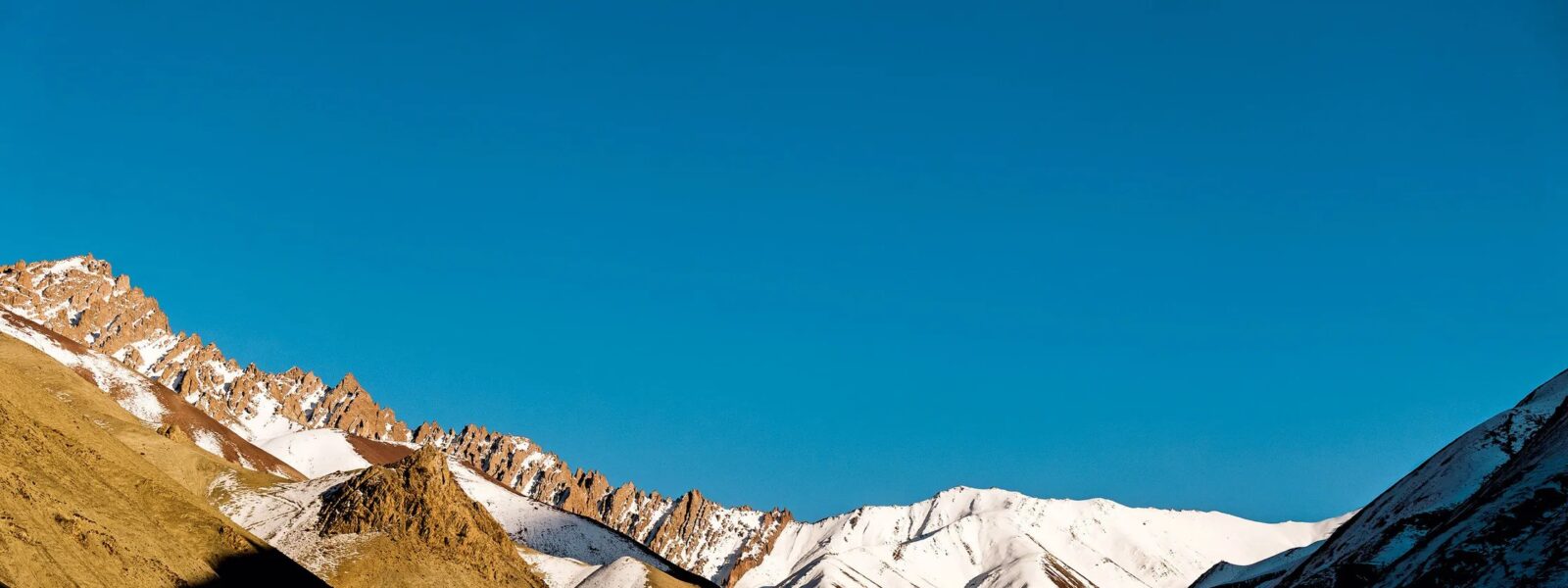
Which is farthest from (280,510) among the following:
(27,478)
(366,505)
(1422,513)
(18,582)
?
(1422,513)

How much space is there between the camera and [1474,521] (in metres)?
79.4

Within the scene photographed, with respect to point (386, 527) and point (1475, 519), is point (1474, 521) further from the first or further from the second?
point (386, 527)

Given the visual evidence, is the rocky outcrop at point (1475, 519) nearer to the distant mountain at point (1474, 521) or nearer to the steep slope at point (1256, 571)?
the distant mountain at point (1474, 521)

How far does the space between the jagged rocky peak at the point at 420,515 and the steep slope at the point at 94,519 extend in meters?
38.8

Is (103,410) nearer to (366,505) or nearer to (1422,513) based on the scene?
(366,505)

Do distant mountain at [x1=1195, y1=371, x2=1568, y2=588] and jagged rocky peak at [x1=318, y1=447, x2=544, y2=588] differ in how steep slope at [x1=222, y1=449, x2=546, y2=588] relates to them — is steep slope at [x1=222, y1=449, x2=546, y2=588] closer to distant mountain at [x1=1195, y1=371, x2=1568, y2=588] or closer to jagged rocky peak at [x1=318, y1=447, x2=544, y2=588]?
jagged rocky peak at [x1=318, y1=447, x2=544, y2=588]

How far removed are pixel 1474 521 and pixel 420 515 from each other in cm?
14421

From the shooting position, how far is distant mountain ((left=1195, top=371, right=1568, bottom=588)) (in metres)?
68.5

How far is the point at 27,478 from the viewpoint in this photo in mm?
87000

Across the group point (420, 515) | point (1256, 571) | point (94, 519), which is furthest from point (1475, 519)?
point (420, 515)

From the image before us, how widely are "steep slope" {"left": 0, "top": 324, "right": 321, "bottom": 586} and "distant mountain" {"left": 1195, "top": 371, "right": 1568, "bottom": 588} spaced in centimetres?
10167

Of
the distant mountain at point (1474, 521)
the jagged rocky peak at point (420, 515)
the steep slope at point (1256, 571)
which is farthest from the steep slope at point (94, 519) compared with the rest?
the steep slope at point (1256, 571)

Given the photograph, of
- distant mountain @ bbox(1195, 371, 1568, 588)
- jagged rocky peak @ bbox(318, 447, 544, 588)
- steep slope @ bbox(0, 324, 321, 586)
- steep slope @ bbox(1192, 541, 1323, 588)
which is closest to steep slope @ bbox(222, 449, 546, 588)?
jagged rocky peak @ bbox(318, 447, 544, 588)

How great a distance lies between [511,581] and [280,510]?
38999mm
